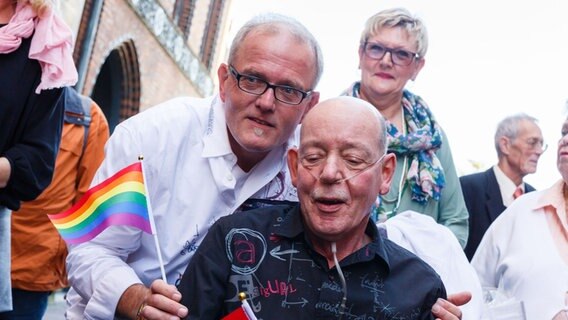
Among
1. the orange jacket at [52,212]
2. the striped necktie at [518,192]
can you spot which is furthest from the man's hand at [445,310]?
the striped necktie at [518,192]

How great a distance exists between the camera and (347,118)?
2.49m

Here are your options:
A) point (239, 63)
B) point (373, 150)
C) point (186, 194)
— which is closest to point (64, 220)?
point (186, 194)

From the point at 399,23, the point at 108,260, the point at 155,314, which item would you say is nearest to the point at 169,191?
the point at 108,260

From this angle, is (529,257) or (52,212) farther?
(52,212)

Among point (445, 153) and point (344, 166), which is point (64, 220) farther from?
point (445, 153)

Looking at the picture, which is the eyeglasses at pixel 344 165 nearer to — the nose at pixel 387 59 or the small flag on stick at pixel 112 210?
the small flag on stick at pixel 112 210

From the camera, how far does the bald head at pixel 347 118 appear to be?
2480 millimetres

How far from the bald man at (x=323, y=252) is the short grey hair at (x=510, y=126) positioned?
4.07 m

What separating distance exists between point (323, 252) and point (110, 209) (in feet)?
2.55

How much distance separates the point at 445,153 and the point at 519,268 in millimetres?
724

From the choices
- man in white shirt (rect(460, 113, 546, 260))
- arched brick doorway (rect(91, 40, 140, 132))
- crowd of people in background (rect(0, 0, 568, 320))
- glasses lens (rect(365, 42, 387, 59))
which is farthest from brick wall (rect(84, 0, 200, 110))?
glasses lens (rect(365, 42, 387, 59))

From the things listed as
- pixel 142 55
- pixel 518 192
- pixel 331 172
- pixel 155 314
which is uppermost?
→ pixel 142 55

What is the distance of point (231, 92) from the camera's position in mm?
2875

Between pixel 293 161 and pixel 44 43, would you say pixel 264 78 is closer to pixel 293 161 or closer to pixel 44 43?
pixel 293 161
